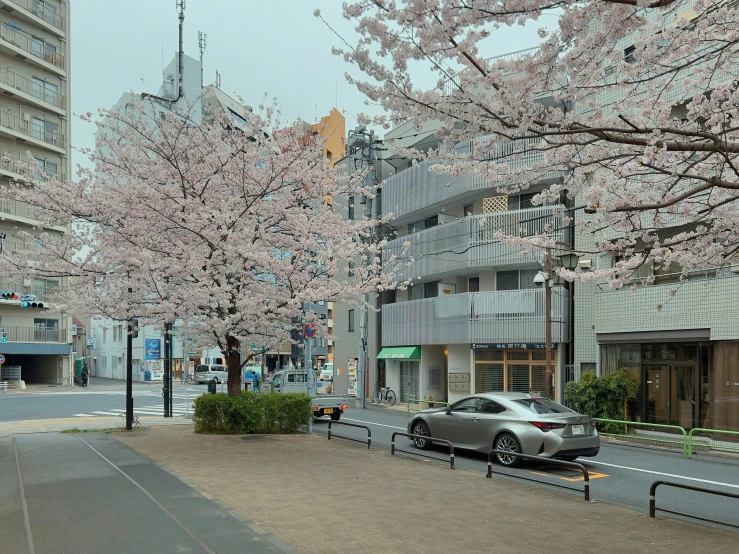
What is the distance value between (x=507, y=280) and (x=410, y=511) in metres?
20.3

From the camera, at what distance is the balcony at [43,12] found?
47356 millimetres

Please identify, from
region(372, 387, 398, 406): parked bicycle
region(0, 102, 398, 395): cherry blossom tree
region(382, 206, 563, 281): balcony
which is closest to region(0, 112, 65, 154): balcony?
region(382, 206, 563, 281): balcony

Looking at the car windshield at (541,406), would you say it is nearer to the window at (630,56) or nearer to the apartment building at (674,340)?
the apartment building at (674,340)

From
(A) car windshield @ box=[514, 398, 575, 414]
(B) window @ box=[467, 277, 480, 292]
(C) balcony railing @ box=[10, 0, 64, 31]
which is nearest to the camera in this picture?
(A) car windshield @ box=[514, 398, 575, 414]

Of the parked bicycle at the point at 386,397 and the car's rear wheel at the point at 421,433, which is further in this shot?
the parked bicycle at the point at 386,397

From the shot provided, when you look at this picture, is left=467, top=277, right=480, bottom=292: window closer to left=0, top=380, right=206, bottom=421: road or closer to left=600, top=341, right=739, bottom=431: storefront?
left=600, top=341, right=739, bottom=431: storefront

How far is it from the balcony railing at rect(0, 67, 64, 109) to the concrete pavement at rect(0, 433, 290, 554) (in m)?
42.2

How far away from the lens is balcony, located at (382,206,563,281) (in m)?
25.6

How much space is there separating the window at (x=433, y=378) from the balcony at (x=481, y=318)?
168 centimetres

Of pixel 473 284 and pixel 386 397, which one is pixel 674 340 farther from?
pixel 386 397

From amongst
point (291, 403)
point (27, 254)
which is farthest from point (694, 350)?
point (27, 254)

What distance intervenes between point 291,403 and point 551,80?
12798mm

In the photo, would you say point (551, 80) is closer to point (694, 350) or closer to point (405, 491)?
point (405, 491)

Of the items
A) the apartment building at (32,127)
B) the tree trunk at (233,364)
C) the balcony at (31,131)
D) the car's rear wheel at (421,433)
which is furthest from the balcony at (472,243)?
the balcony at (31,131)
